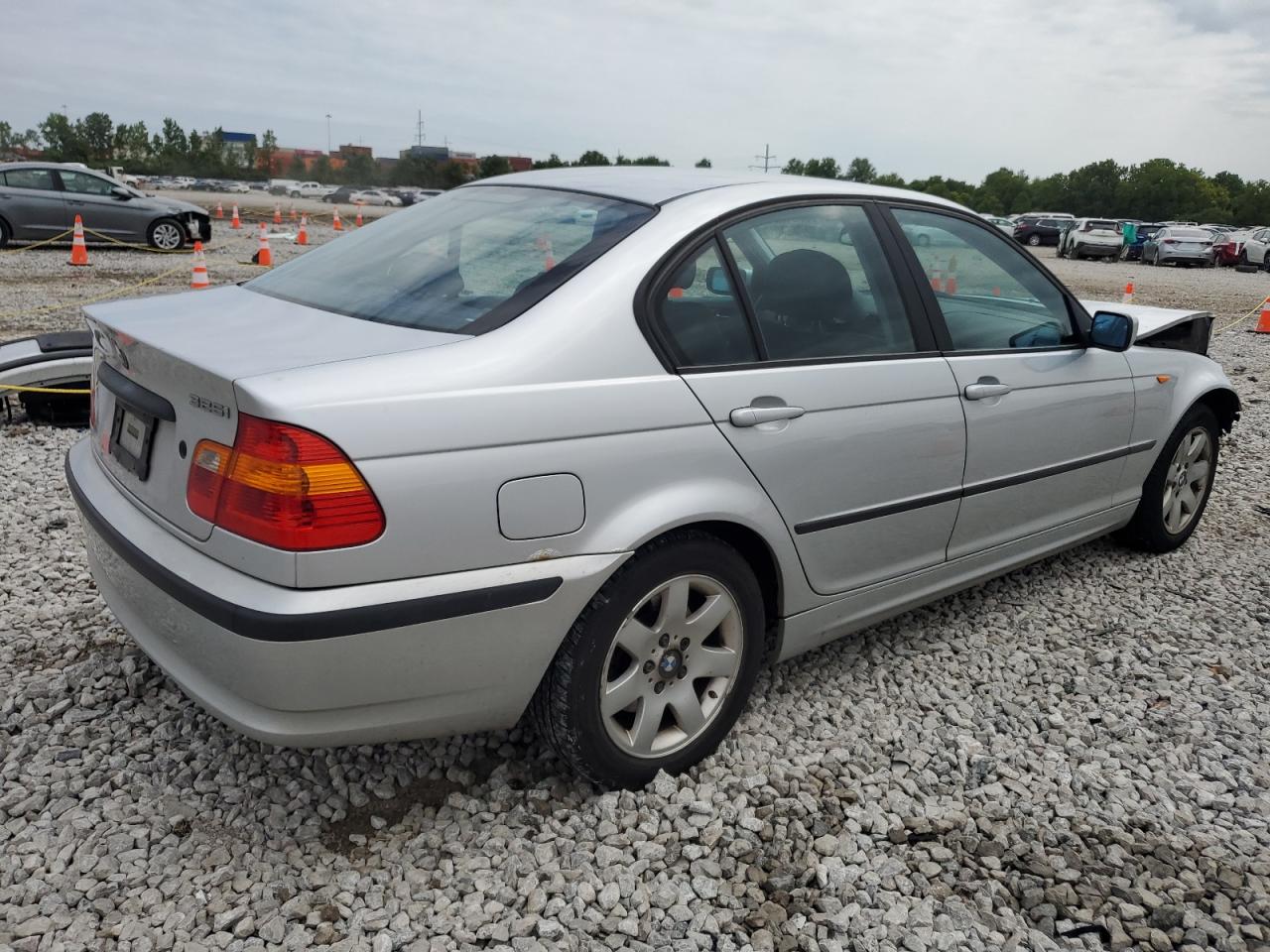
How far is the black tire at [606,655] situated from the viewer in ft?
7.98

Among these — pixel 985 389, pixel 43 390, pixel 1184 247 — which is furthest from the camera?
pixel 1184 247

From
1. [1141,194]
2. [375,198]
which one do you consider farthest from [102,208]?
[1141,194]

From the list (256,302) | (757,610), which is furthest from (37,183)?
(757,610)

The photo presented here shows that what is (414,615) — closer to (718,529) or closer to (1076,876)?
(718,529)

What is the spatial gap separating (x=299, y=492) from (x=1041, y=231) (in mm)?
43193

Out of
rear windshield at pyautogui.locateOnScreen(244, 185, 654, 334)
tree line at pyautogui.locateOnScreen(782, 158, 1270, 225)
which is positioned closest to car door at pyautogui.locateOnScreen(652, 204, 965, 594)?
rear windshield at pyautogui.locateOnScreen(244, 185, 654, 334)

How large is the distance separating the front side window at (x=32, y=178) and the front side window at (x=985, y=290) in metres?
16.8

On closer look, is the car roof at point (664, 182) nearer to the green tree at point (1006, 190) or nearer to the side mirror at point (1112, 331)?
the side mirror at point (1112, 331)

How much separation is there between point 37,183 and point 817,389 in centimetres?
1730

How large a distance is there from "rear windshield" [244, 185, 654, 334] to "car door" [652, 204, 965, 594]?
0.98 feet

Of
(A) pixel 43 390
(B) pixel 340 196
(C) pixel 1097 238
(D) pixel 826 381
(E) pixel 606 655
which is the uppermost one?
(C) pixel 1097 238

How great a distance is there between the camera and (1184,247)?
3027 centimetres

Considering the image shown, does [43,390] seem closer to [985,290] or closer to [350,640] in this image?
[350,640]

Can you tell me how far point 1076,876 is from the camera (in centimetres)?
248
